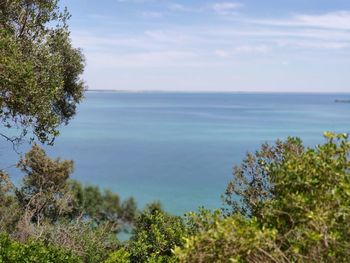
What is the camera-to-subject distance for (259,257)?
16.6ft

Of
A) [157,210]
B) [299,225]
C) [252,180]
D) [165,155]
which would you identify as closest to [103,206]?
[157,210]

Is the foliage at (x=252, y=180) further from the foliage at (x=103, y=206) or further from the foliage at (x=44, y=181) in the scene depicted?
the foliage at (x=103, y=206)

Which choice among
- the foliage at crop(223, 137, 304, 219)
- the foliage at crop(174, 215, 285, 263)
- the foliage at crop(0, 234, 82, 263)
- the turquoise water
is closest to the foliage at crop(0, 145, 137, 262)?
the foliage at crop(0, 234, 82, 263)

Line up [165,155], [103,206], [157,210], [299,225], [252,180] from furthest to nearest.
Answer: [165,155]
[103,206]
[157,210]
[252,180]
[299,225]

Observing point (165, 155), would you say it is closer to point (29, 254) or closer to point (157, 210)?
point (157, 210)

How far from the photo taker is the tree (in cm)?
930

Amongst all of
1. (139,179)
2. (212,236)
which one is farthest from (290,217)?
(139,179)

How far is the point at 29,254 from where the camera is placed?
383 inches

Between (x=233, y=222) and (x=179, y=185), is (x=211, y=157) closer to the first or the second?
(x=179, y=185)

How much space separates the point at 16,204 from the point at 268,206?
17816 millimetres

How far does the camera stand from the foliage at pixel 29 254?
9406 millimetres

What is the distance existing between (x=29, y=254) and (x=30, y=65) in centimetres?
395

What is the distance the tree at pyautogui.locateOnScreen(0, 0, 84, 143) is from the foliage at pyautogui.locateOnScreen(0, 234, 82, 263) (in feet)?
8.00

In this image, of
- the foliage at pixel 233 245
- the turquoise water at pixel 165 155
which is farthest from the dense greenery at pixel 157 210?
the turquoise water at pixel 165 155
